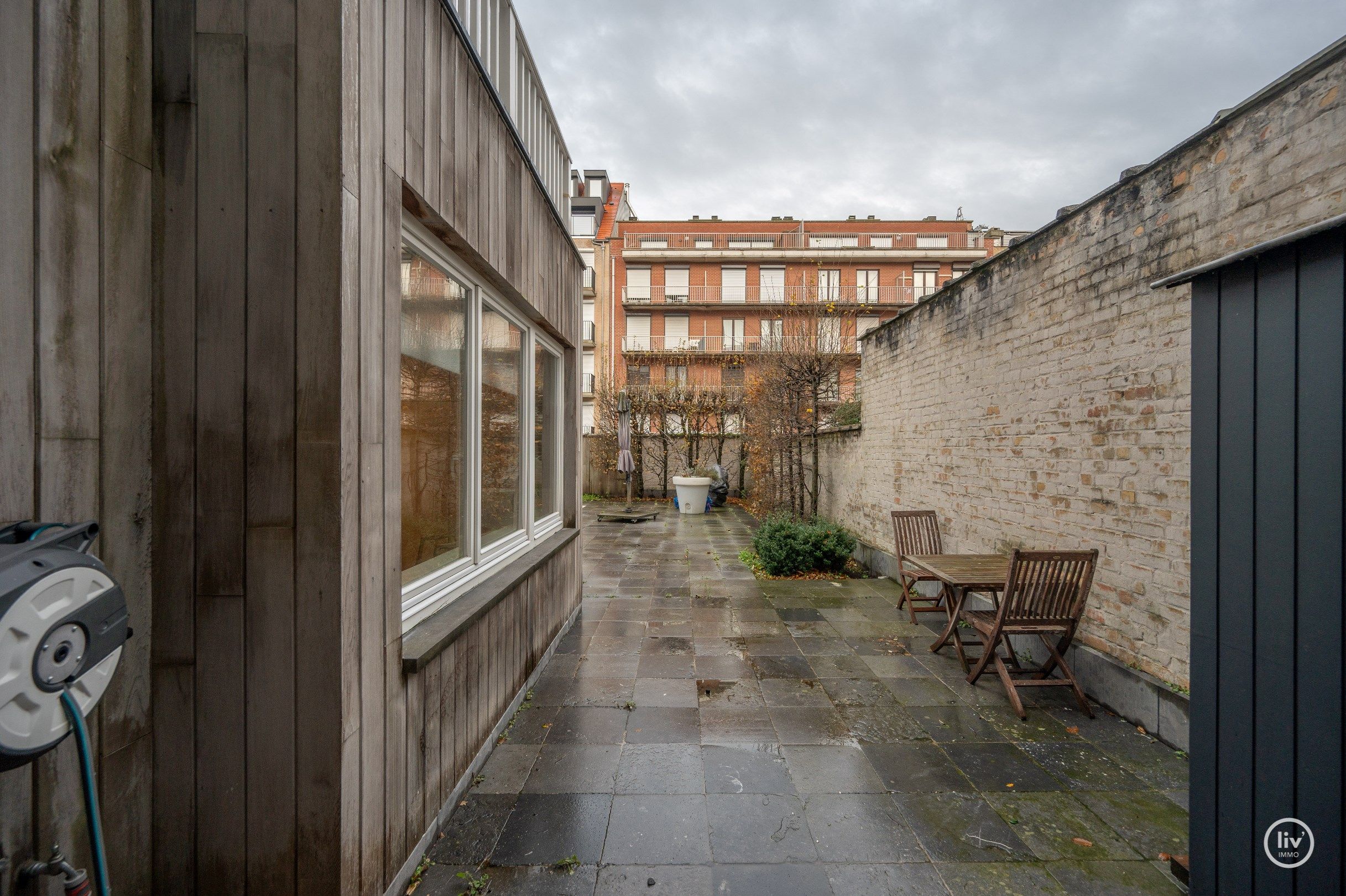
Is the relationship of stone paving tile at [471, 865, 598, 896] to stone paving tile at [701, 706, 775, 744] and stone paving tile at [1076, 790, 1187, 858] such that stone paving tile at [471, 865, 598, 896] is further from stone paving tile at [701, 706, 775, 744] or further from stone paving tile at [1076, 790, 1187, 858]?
stone paving tile at [1076, 790, 1187, 858]

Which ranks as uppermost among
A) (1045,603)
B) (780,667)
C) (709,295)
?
(709,295)

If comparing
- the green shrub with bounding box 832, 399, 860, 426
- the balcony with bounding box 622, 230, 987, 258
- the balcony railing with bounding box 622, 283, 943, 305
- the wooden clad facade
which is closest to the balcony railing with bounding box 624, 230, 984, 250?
the balcony with bounding box 622, 230, 987, 258

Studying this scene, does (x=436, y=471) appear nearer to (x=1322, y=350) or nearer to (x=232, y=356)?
(x=232, y=356)

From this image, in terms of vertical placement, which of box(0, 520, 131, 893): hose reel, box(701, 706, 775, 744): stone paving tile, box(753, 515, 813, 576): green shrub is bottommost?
box(701, 706, 775, 744): stone paving tile

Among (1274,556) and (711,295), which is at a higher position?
(711,295)

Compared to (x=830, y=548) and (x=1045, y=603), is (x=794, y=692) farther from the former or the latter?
(x=830, y=548)

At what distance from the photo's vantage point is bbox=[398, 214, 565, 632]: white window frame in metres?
2.25

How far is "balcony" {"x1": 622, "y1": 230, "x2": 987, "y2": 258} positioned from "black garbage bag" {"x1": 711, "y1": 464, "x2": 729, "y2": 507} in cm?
1417

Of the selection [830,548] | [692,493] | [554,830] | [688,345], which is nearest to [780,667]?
[554,830]

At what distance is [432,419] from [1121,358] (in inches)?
162

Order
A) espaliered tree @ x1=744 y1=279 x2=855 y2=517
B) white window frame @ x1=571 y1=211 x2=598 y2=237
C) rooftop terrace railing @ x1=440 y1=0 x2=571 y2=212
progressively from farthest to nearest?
white window frame @ x1=571 y1=211 x2=598 y2=237 → espaliered tree @ x1=744 y1=279 x2=855 y2=517 → rooftop terrace railing @ x1=440 y1=0 x2=571 y2=212

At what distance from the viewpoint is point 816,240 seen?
27297mm

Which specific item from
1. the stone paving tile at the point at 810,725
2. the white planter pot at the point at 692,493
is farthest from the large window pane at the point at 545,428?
the white planter pot at the point at 692,493

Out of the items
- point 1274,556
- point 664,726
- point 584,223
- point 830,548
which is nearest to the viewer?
point 1274,556
